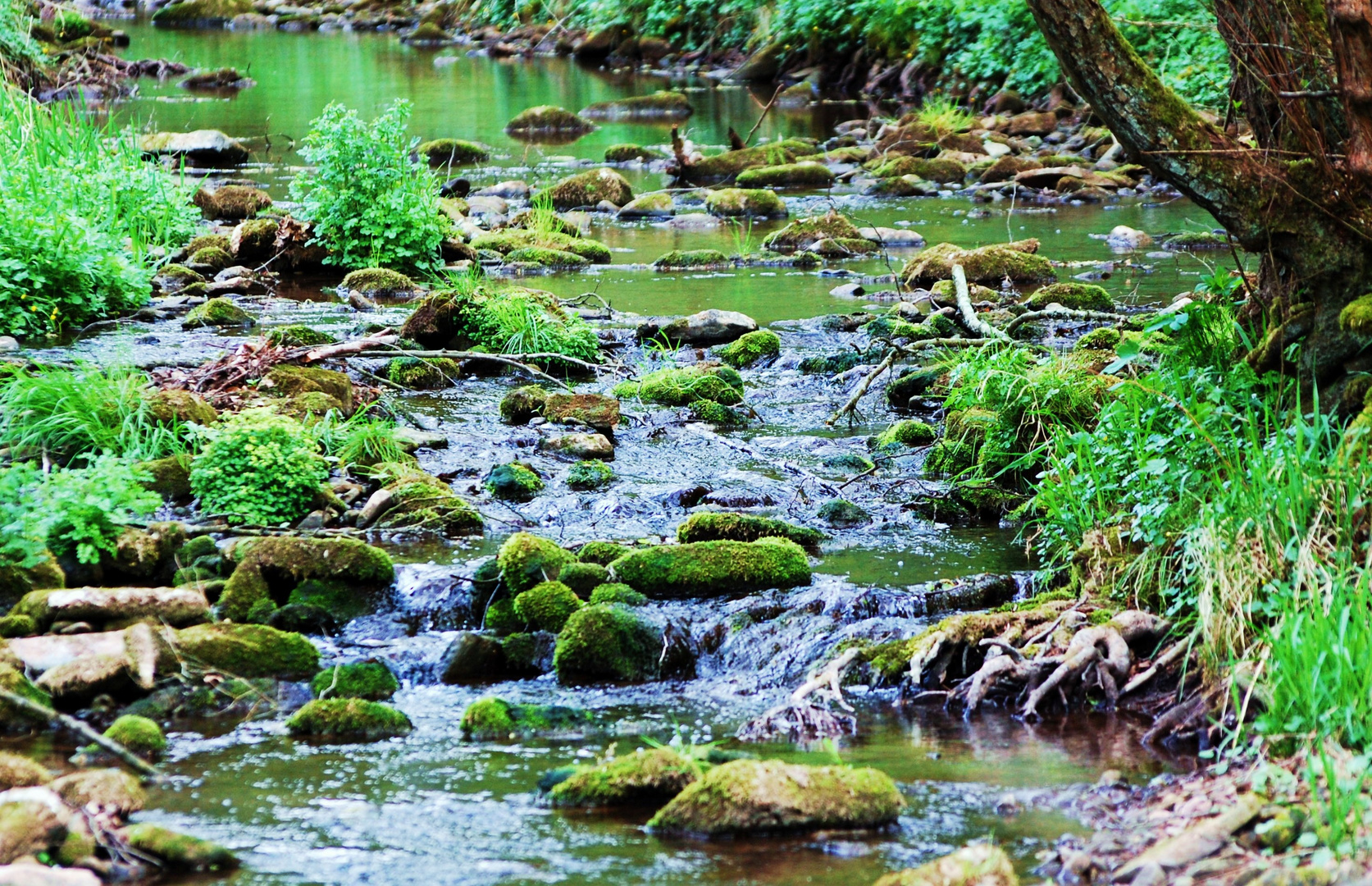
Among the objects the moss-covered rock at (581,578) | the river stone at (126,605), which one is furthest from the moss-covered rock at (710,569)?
the river stone at (126,605)

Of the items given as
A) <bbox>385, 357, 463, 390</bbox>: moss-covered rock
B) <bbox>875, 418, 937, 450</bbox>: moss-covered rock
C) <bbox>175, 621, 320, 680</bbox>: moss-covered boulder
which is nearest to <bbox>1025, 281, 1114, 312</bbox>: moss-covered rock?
<bbox>875, 418, 937, 450</bbox>: moss-covered rock

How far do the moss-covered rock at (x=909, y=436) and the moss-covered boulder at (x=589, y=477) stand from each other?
162 centimetres

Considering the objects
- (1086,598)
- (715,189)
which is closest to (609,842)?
(1086,598)

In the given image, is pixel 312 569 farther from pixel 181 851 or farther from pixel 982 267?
pixel 982 267

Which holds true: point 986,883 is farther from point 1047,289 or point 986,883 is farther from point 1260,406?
point 1047,289

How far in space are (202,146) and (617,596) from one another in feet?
51.1

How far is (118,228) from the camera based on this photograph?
11.3 meters

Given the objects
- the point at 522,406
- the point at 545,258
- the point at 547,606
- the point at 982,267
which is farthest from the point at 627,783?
the point at 545,258

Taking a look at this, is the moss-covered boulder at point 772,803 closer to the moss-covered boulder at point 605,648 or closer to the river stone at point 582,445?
the moss-covered boulder at point 605,648

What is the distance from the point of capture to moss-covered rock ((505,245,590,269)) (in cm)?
1381

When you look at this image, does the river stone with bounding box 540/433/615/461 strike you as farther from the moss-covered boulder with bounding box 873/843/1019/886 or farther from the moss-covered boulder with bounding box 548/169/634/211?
the moss-covered boulder with bounding box 548/169/634/211

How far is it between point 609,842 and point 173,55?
37.3 m

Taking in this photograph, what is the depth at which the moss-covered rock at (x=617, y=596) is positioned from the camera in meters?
5.64

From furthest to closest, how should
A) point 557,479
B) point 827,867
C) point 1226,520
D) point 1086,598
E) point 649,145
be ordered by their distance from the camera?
point 649,145
point 557,479
point 1086,598
point 1226,520
point 827,867
